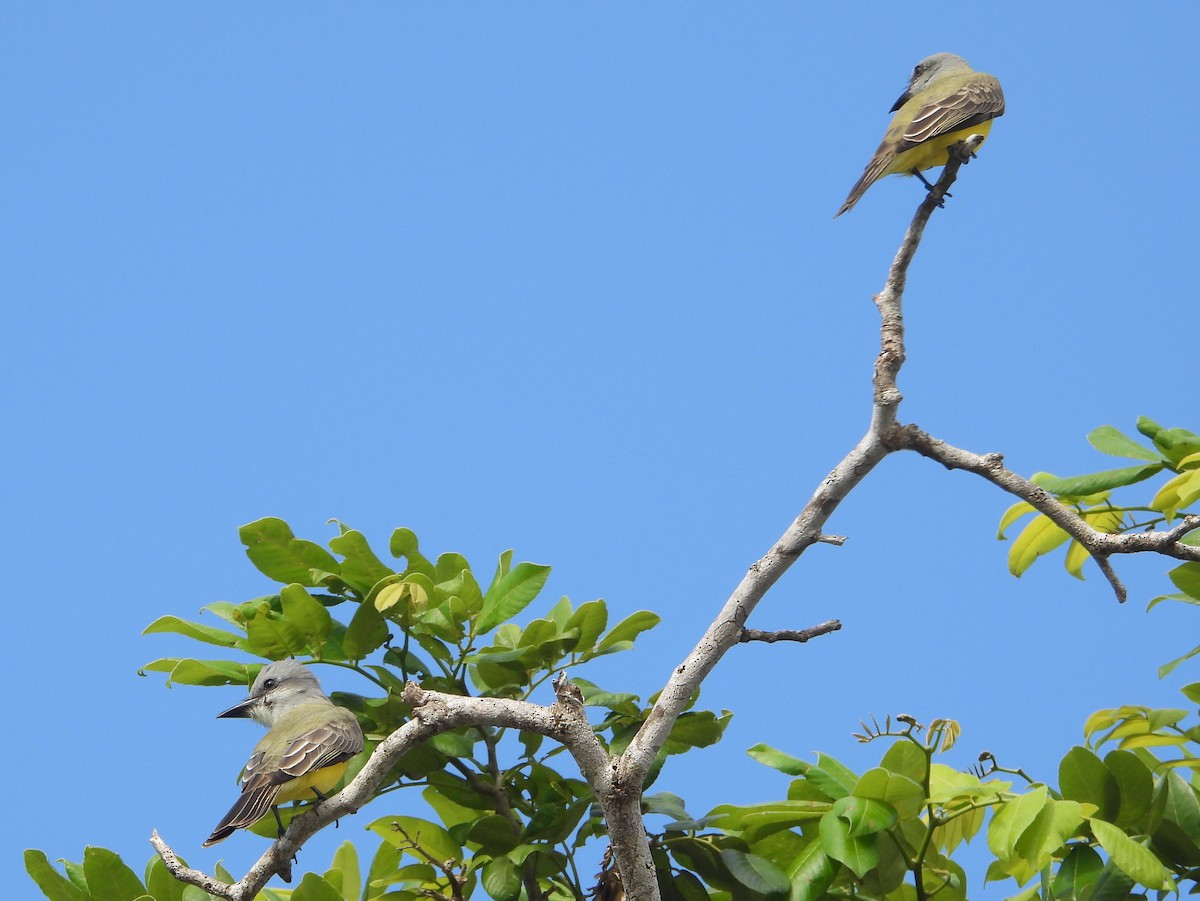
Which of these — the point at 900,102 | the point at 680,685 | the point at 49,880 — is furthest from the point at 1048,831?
the point at 900,102

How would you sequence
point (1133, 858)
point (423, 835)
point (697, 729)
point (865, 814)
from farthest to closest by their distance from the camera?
point (423, 835) < point (697, 729) < point (865, 814) < point (1133, 858)

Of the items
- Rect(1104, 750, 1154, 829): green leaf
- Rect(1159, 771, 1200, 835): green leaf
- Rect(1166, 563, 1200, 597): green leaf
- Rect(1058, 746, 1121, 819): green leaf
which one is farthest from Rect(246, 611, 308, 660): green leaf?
Rect(1166, 563, 1200, 597): green leaf

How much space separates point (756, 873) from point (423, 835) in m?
0.92

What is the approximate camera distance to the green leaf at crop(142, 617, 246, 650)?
3211mm

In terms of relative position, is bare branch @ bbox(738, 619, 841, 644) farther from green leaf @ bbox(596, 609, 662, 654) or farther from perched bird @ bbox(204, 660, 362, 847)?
perched bird @ bbox(204, 660, 362, 847)

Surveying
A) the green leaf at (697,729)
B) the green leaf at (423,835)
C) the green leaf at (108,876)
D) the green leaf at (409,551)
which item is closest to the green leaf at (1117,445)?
the green leaf at (697,729)

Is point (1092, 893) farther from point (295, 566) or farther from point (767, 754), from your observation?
point (295, 566)

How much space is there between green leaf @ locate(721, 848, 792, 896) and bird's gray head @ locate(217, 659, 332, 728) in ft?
3.60

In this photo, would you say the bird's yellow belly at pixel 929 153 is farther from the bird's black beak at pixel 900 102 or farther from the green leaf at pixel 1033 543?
the green leaf at pixel 1033 543

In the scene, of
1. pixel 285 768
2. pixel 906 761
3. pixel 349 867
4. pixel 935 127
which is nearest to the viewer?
pixel 906 761

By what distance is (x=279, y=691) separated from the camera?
3473mm

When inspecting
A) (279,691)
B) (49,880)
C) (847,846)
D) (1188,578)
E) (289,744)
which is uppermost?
(1188,578)

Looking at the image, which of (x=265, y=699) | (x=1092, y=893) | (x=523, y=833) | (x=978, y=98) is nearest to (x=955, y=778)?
(x=1092, y=893)

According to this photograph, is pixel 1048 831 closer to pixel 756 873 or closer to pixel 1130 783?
pixel 1130 783
